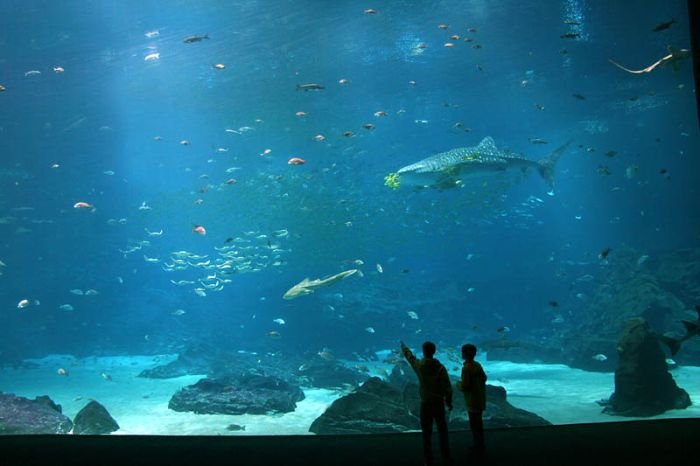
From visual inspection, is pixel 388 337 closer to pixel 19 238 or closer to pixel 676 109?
pixel 676 109

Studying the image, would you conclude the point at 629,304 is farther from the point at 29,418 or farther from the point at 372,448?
the point at 29,418

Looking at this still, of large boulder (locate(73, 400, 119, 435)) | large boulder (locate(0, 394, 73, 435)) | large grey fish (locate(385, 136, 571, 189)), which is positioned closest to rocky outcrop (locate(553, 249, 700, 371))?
large grey fish (locate(385, 136, 571, 189))

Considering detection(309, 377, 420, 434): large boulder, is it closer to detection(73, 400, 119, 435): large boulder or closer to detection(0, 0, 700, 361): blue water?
detection(73, 400, 119, 435): large boulder

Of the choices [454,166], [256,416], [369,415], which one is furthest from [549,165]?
[256,416]

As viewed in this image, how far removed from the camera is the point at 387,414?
777 cm

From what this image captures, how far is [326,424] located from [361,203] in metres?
20.5

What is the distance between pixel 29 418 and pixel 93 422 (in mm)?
1263

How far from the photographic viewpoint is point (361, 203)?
2767cm

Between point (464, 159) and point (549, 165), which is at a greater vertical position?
point (549, 165)

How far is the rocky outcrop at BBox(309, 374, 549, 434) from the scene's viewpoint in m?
7.52

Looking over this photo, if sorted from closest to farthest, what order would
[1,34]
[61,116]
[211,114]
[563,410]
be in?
[563,410] < [1,34] < [61,116] < [211,114]

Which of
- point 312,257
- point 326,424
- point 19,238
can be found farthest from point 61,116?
point 326,424

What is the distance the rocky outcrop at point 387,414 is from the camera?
752 cm

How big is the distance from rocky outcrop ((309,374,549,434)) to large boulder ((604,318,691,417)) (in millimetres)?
2354
